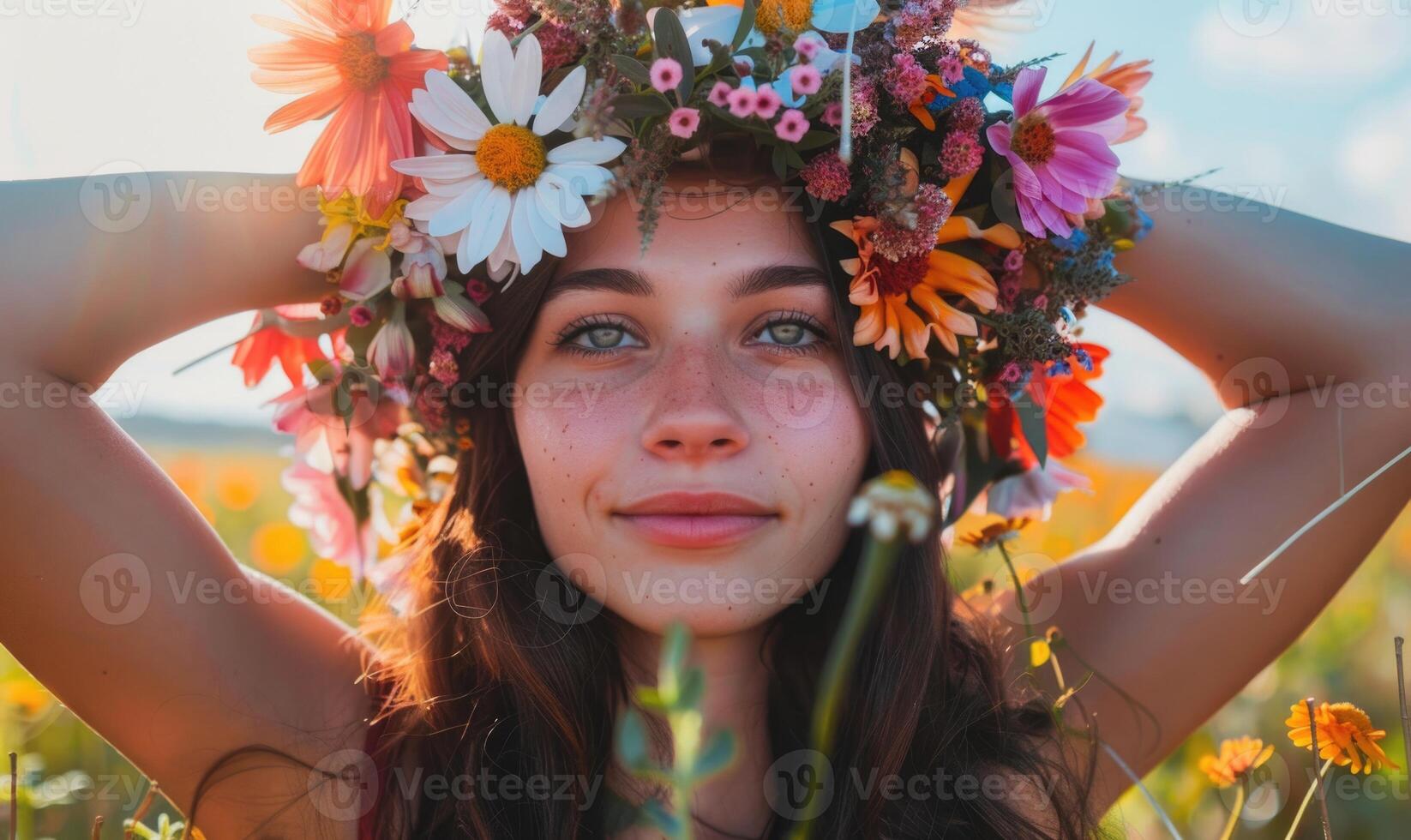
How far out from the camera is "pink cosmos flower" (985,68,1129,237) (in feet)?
5.46

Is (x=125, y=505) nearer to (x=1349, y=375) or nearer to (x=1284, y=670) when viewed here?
(x=1349, y=375)

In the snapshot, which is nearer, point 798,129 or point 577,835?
point 798,129

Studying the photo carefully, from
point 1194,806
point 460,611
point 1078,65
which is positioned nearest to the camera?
point 1078,65

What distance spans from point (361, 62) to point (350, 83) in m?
0.03

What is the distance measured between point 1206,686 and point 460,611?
130 centimetres

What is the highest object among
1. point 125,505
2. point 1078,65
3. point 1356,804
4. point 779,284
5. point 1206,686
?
point 1078,65

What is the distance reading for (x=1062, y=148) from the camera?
5.51 feet

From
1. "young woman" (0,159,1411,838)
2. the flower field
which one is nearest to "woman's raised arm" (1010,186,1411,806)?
"young woman" (0,159,1411,838)

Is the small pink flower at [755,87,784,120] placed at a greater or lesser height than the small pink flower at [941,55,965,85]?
lesser

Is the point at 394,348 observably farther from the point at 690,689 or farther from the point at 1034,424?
the point at 690,689

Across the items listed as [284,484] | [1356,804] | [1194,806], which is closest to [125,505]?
[284,484]

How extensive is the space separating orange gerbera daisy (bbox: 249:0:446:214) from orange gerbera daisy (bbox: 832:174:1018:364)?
2.13 feet

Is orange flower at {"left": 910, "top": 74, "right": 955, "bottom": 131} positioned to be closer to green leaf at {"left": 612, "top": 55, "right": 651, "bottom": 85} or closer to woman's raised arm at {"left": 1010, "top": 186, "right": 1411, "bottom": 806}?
green leaf at {"left": 612, "top": 55, "right": 651, "bottom": 85}

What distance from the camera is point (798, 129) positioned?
149cm
